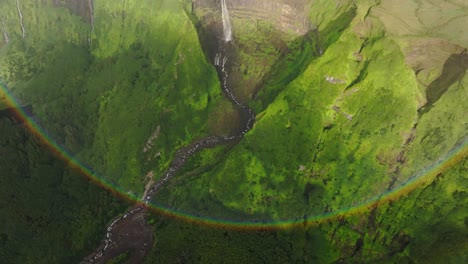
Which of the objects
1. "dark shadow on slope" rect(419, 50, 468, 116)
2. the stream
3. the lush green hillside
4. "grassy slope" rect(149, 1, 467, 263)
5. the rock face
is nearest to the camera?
"grassy slope" rect(149, 1, 467, 263)

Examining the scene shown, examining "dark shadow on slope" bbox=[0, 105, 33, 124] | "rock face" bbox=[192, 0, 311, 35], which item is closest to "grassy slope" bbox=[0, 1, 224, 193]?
"dark shadow on slope" bbox=[0, 105, 33, 124]

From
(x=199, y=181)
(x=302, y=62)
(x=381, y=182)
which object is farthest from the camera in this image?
(x=302, y=62)

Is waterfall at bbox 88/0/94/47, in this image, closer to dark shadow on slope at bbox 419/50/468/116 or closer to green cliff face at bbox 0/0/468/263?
green cliff face at bbox 0/0/468/263

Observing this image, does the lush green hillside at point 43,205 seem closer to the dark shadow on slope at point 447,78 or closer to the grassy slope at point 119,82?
the grassy slope at point 119,82

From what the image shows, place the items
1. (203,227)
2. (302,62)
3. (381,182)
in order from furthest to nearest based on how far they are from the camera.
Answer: (302,62), (203,227), (381,182)

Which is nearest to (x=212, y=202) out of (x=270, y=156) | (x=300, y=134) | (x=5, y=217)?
(x=270, y=156)

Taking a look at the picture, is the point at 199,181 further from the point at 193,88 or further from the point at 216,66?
the point at 216,66
